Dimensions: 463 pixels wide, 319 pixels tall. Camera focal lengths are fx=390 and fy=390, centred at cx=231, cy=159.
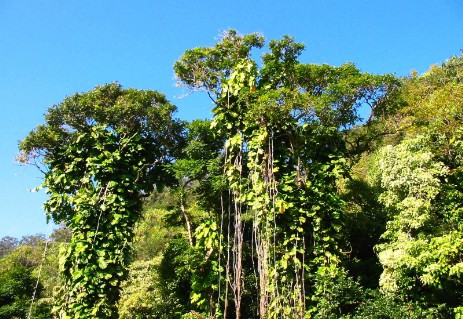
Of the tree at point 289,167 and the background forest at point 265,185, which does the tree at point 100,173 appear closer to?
the background forest at point 265,185

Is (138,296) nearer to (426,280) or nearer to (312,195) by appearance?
(312,195)

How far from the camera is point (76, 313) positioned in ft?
20.6

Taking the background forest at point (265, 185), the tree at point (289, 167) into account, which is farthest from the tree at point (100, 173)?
the tree at point (289, 167)

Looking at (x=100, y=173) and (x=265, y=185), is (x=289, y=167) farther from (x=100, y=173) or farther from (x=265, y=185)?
(x=100, y=173)

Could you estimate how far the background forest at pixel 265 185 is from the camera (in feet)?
19.4

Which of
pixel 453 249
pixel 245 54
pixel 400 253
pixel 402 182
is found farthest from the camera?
pixel 245 54

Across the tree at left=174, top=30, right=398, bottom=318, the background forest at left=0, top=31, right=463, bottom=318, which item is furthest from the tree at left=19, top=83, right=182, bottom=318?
the tree at left=174, top=30, right=398, bottom=318

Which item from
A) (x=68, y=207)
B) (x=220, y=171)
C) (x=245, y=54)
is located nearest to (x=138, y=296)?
(x=68, y=207)

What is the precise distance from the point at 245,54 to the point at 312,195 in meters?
3.77

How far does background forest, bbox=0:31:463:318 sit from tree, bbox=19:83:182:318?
0.03 m

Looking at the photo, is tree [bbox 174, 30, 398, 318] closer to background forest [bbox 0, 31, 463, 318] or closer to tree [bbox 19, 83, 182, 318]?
background forest [bbox 0, 31, 463, 318]

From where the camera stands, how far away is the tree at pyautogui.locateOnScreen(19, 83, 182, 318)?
21.5ft

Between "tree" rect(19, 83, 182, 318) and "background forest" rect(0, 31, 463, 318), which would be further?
"tree" rect(19, 83, 182, 318)

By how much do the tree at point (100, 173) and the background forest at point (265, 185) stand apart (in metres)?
0.03
